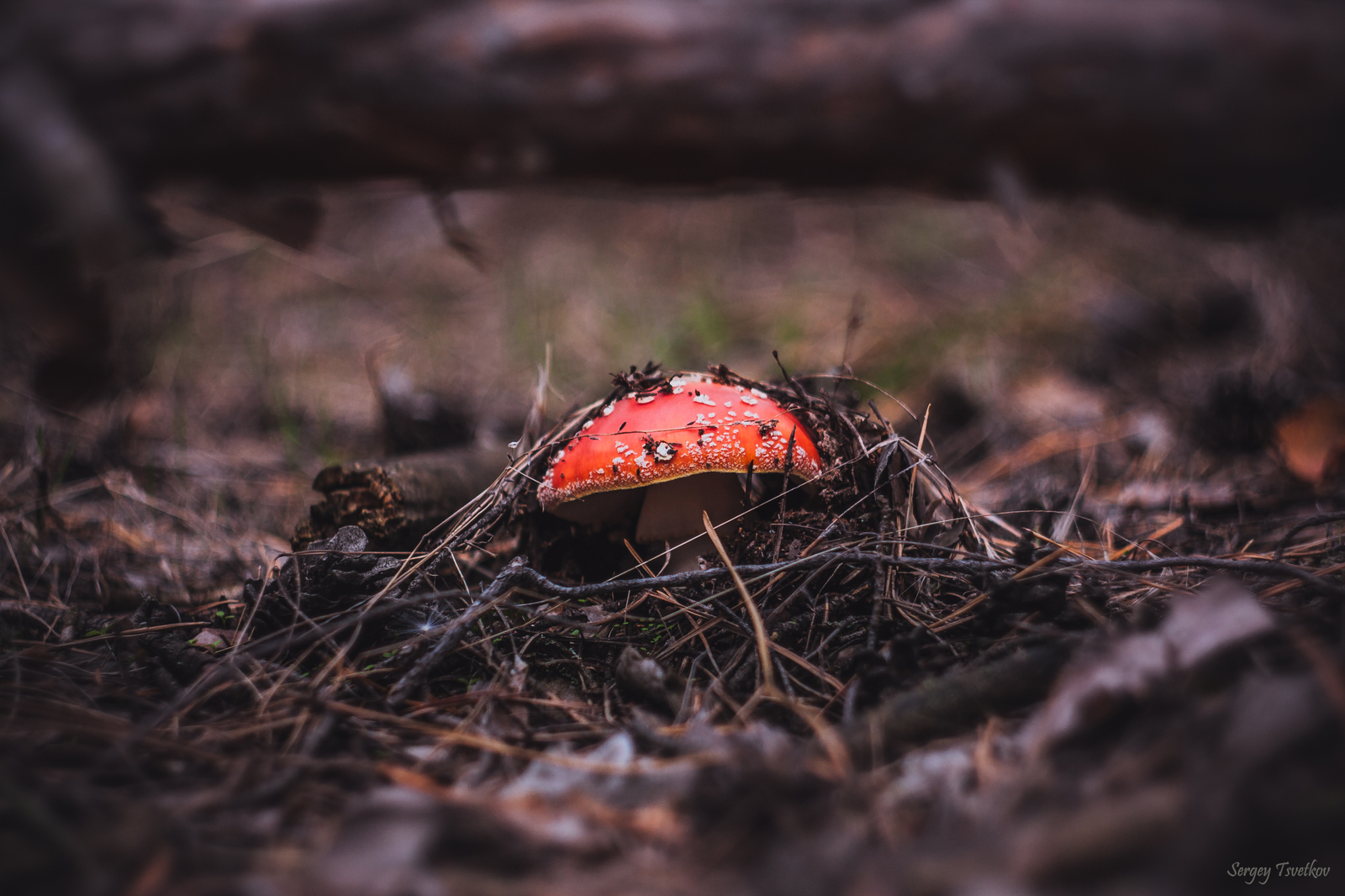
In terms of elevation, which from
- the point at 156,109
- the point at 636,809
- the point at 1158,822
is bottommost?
the point at 636,809

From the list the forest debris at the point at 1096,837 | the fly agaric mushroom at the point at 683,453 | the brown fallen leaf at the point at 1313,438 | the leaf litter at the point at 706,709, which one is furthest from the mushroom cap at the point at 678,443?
the brown fallen leaf at the point at 1313,438

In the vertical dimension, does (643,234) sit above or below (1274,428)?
above

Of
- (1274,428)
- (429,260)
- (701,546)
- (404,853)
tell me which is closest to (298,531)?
(701,546)

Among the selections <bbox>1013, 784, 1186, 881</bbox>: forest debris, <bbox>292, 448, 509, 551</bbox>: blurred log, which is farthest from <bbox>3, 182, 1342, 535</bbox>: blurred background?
<bbox>1013, 784, 1186, 881</bbox>: forest debris

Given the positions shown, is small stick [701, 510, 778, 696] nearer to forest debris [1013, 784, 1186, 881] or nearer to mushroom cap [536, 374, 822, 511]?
mushroom cap [536, 374, 822, 511]

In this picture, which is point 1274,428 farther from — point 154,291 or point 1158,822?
point 154,291

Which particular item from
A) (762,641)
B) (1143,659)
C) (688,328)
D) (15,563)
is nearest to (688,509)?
(762,641)

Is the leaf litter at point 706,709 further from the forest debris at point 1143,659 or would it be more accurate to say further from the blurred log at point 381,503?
the blurred log at point 381,503
